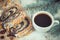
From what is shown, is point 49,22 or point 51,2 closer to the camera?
point 49,22

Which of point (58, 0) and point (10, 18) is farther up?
point (58, 0)

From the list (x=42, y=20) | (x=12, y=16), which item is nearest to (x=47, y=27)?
(x=42, y=20)

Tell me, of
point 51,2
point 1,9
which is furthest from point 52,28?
point 1,9

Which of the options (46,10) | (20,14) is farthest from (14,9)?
(46,10)

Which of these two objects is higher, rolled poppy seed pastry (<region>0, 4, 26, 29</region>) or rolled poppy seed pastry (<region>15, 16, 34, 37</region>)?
rolled poppy seed pastry (<region>0, 4, 26, 29</region>)

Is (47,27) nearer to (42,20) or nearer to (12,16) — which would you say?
(42,20)

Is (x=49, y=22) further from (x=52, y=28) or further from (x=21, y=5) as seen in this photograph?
(x=21, y=5)

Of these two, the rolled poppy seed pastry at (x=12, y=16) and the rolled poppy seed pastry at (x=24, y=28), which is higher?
the rolled poppy seed pastry at (x=12, y=16)
